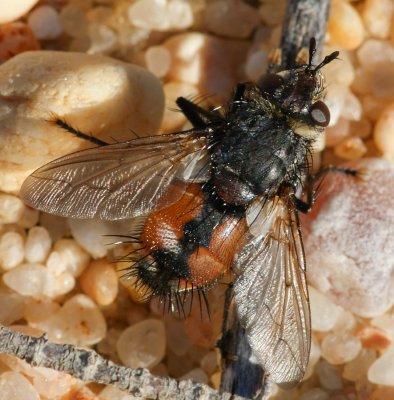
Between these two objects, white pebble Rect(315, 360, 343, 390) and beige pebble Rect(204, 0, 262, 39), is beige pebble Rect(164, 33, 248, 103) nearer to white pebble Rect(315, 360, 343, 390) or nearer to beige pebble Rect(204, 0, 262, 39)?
beige pebble Rect(204, 0, 262, 39)

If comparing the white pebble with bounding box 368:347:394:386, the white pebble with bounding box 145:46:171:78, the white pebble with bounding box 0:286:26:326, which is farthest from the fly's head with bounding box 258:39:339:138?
the white pebble with bounding box 0:286:26:326

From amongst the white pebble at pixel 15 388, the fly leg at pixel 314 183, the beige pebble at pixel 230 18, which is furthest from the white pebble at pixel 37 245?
the beige pebble at pixel 230 18

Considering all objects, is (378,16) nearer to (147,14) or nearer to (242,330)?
(147,14)

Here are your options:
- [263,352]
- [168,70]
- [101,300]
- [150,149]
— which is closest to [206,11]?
[168,70]

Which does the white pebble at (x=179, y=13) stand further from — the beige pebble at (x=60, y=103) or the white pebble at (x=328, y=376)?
the white pebble at (x=328, y=376)

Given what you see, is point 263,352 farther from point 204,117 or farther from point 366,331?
point 204,117

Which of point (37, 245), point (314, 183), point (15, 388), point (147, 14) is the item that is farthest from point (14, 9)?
point (15, 388)
